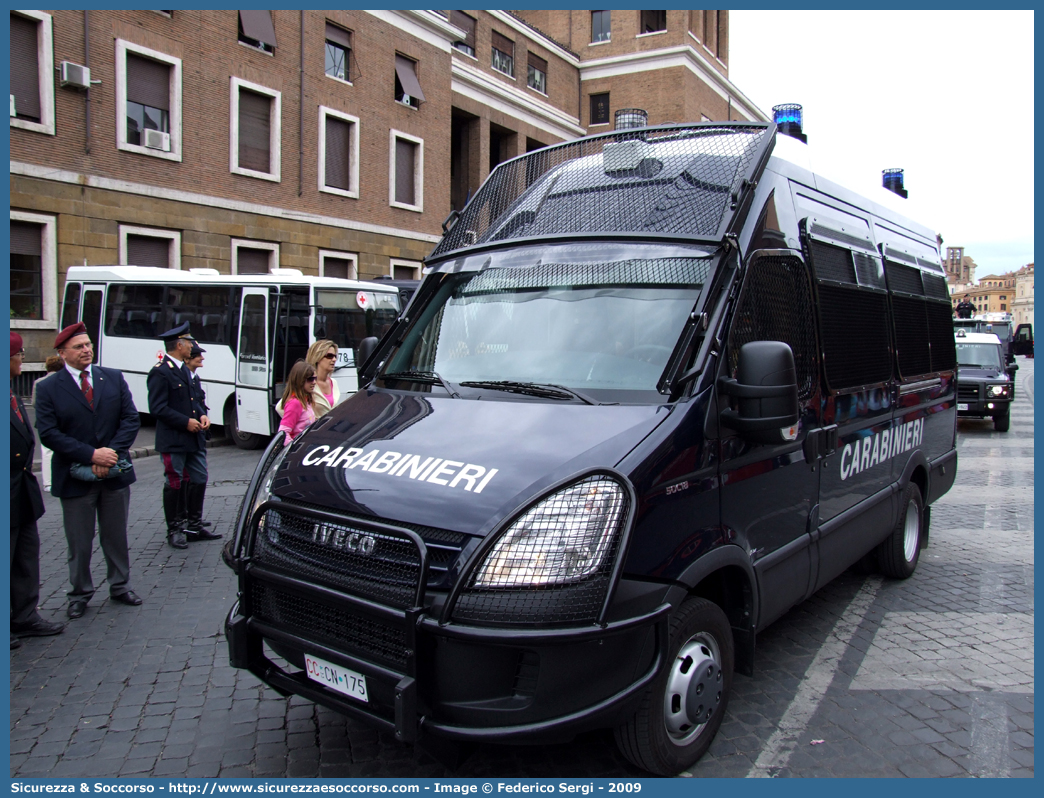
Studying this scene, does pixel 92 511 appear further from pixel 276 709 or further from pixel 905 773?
pixel 905 773

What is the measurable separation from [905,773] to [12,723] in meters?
4.08

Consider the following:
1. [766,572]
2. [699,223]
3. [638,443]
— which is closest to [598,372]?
[638,443]

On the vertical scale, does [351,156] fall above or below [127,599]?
above

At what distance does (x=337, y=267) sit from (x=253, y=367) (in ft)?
45.6

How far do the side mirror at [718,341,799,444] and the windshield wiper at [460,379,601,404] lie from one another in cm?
62

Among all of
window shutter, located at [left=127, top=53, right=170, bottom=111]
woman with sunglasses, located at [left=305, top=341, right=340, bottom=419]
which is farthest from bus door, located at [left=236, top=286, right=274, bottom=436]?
window shutter, located at [left=127, top=53, right=170, bottom=111]

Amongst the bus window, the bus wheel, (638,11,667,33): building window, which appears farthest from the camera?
(638,11,667,33): building window

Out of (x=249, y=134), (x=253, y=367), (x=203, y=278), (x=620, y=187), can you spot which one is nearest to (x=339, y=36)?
(x=249, y=134)

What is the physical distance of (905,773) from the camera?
3.33 m

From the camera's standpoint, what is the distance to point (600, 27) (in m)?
42.8

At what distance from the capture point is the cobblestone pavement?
340cm

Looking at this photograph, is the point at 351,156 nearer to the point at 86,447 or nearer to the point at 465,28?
the point at 465,28

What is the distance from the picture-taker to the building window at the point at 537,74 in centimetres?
3697

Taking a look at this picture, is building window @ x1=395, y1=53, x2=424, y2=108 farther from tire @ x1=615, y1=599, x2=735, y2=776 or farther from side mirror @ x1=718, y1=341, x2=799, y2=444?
tire @ x1=615, y1=599, x2=735, y2=776
